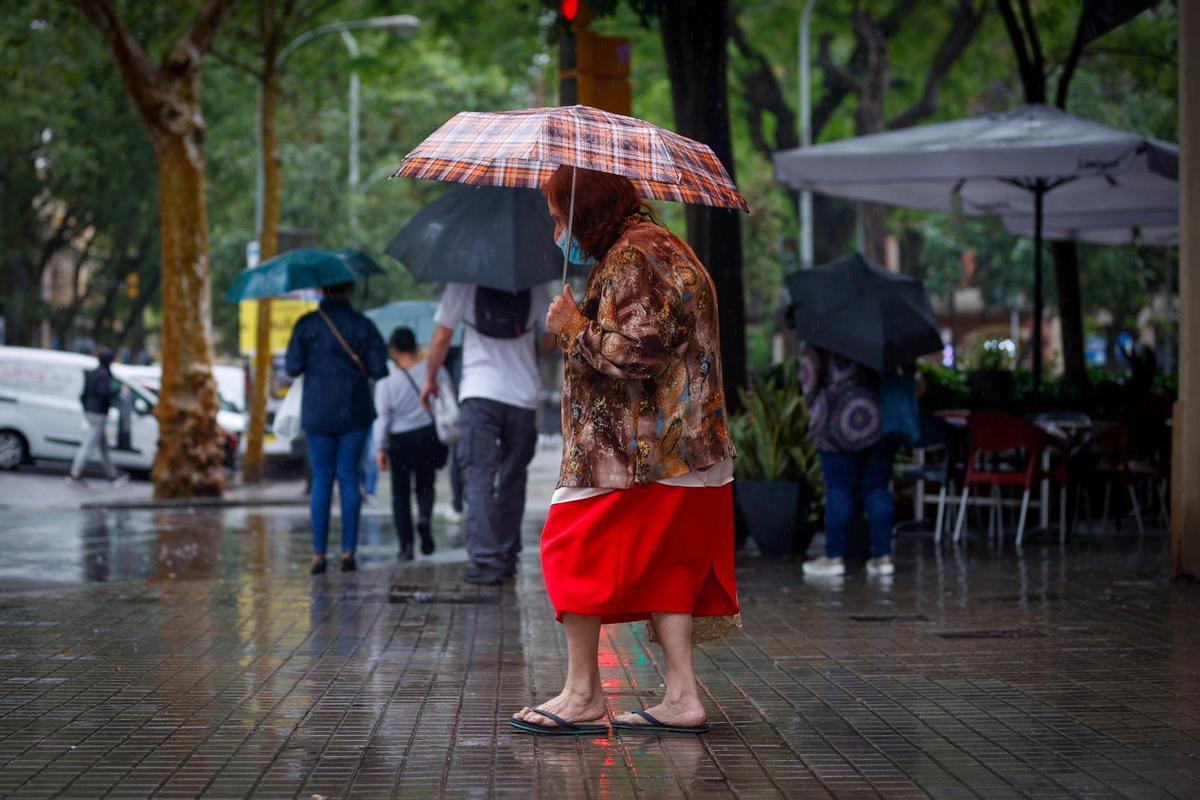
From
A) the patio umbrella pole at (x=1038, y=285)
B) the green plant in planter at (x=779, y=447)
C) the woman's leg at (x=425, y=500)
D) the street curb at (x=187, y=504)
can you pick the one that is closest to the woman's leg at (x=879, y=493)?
the green plant in planter at (x=779, y=447)

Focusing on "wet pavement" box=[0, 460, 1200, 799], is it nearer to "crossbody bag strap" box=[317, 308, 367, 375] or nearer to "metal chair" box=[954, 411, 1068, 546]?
"crossbody bag strap" box=[317, 308, 367, 375]

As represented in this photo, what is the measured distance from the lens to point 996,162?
12117mm

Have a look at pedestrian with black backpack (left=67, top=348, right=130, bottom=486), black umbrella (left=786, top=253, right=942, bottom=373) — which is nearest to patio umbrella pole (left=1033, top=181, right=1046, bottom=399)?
black umbrella (left=786, top=253, right=942, bottom=373)

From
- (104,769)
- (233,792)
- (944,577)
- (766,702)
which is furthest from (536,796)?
(944,577)

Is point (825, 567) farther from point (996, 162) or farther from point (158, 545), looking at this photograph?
point (158, 545)

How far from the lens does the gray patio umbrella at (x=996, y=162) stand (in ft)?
39.3

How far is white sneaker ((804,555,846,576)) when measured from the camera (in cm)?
1027

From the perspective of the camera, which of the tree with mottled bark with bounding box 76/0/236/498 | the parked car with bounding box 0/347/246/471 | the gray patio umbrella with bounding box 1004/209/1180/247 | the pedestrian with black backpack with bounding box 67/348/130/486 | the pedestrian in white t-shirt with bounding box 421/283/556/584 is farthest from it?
the parked car with bounding box 0/347/246/471

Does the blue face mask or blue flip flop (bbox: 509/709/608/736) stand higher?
the blue face mask

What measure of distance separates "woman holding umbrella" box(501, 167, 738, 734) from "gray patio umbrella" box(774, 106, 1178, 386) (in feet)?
23.8

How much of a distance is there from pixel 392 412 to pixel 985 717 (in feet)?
22.7

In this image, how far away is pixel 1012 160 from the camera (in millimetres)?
12039

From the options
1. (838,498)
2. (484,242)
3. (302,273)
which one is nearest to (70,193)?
(302,273)

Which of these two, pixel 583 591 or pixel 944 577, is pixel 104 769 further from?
pixel 944 577
